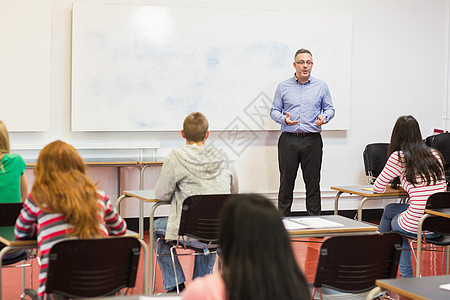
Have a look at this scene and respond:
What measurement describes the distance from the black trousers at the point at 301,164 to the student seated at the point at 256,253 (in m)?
4.92

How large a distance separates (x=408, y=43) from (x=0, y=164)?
5.42 metres

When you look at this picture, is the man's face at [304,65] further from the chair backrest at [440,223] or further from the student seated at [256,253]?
the student seated at [256,253]

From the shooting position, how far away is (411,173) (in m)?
4.31

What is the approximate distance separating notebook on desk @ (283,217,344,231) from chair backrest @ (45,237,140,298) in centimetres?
94

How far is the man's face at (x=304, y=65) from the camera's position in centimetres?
630

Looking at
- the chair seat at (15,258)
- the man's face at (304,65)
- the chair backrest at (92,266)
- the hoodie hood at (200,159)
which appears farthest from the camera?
the man's face at (304,65)

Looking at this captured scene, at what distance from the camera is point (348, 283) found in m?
2.71

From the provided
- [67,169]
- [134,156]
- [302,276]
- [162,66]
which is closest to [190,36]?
[162,66]

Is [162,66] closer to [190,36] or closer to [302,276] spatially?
[190,36]

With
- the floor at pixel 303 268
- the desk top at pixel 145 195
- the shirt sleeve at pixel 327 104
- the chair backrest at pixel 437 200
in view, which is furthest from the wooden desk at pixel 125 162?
the chair backrest at pixel 437 200

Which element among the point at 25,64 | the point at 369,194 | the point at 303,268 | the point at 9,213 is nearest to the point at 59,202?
the point at 9,213

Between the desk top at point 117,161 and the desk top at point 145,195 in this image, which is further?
the desk top at point 117,161

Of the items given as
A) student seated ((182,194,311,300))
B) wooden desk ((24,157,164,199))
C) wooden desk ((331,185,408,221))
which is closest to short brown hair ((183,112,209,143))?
wooden desk ((331,185,408,221))

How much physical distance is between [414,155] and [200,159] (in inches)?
62.3
